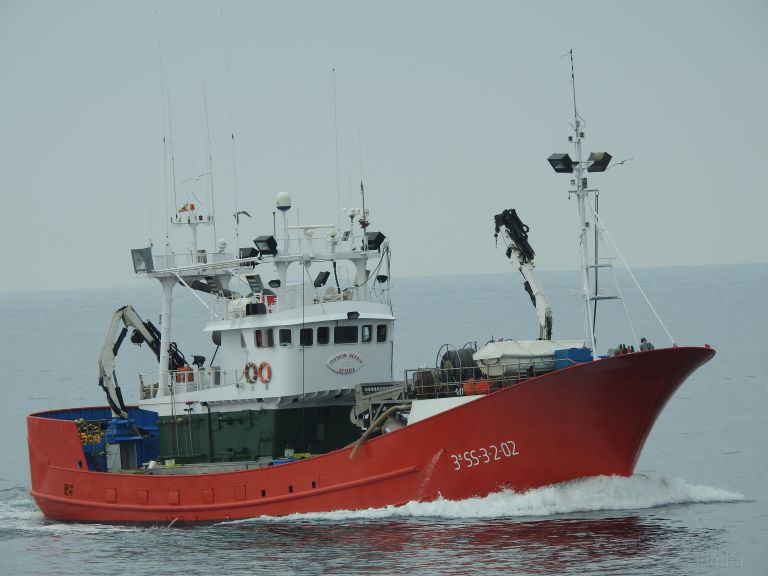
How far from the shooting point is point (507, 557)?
25094mm

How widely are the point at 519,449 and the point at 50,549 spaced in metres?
11.3

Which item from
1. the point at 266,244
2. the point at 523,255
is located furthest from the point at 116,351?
the point at 523,255

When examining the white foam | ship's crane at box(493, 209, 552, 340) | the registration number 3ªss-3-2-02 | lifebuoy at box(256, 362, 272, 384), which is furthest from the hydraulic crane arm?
the registration number 3ªss-3-2-02

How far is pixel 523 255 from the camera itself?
98.5 feet

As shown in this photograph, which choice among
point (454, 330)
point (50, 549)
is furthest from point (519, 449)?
point (454, 330)

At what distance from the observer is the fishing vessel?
89.2 ft

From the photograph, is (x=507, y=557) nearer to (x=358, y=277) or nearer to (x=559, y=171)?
(x=559, y=171)

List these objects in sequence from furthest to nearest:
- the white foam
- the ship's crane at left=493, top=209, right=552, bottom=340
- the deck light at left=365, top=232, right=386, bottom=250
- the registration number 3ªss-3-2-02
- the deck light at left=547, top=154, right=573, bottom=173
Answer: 1. the deck light at left=365, top=232, right=386, bottom=250
2. the ship's crane at left=493, top=209, right=552, bottom=340
3. the white foam
4. the deck light at left=547, top=154, right=573, bottom=173
5. the registration number 3ªss-3-2-02

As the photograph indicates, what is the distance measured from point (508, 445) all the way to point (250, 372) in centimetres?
747

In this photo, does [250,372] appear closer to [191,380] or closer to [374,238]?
[191,380]

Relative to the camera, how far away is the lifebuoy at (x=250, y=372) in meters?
31.7

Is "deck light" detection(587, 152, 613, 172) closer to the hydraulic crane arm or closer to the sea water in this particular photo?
the sea water

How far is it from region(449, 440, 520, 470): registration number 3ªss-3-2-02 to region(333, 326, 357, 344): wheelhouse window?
5.26 m

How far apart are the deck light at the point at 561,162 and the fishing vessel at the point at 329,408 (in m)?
0.04
